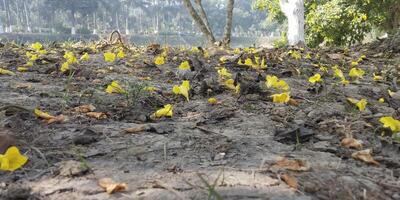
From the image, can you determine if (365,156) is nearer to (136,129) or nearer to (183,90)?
Result: (136,129)

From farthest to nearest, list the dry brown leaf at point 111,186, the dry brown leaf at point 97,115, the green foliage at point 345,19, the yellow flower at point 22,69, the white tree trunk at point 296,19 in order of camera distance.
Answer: the green foliage at point 345,19 < the white tree trunk at point 296,19 < the yellow flower at point 22,69 < the dry brown leaf at point 97,115 < the dry brown leaf at point 111,186

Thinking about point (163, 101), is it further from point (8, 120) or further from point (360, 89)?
point (360, 89)

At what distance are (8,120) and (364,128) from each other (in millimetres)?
1418

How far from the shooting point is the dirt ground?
3.93ft

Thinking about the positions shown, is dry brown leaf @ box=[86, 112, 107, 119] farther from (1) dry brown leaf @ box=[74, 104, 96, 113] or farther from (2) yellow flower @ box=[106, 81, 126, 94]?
(2) yellow flower @ box=[106, 81, 126, 94]

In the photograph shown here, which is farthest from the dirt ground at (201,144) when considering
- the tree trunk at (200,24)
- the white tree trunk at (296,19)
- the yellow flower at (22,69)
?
the white tree trunk at (296,19)

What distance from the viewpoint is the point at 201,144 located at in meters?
1.59

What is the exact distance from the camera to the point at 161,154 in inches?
58.4

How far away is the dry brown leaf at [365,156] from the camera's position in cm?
142

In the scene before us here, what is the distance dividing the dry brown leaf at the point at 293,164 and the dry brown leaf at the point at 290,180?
0.23 ft

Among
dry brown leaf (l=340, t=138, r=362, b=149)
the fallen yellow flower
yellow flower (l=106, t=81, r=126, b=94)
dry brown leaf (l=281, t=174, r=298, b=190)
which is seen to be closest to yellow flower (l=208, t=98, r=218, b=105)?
the fallen yellow flower

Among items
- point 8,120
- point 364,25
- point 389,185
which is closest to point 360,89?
point 389,185

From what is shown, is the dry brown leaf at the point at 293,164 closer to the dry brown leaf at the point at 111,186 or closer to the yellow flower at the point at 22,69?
the dry brown leaf at the point at 111,186

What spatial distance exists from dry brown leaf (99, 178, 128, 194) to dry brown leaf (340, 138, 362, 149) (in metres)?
0.83
